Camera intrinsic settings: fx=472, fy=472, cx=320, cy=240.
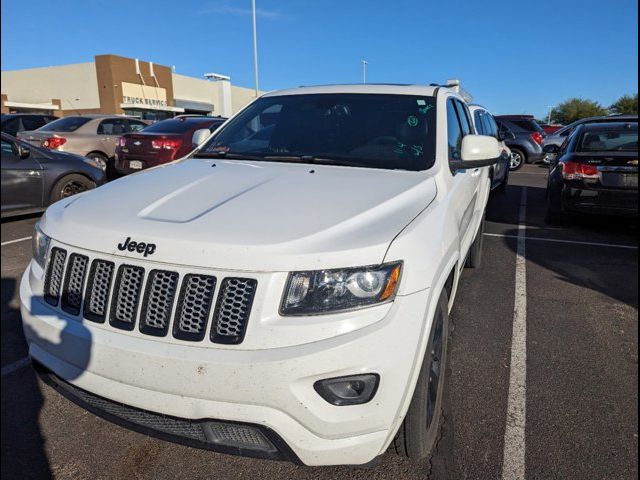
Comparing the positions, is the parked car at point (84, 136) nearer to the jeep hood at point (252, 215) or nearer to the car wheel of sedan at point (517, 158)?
the jeep hood at point (252, 215)

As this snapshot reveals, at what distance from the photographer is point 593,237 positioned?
6.76 m

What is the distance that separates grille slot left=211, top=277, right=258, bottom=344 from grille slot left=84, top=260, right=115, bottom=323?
0.50 metres

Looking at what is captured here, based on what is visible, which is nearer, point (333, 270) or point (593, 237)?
point (333, 270)

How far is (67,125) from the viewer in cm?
1140

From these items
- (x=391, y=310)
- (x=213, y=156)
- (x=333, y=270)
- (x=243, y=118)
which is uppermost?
(x=243, y=118)

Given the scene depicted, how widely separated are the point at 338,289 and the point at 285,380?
1.26 feet

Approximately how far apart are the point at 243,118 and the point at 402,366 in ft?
8.74

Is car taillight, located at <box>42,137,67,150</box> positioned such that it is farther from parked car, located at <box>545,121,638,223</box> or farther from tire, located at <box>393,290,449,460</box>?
tire, located at <box>393,290,449,460</box>

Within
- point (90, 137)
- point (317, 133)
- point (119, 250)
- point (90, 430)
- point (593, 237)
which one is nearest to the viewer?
point (119, 250)

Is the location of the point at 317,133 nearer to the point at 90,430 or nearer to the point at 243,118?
the point at 243,118

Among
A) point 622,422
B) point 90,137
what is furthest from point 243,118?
point 90,137

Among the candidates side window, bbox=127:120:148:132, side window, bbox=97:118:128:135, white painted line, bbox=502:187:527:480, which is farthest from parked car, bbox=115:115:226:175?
white painted line, bbox=502:187:527:480

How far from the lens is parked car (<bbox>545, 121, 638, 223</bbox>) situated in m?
6.04

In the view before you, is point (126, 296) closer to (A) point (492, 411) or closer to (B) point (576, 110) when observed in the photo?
(A) point (492, 411)
